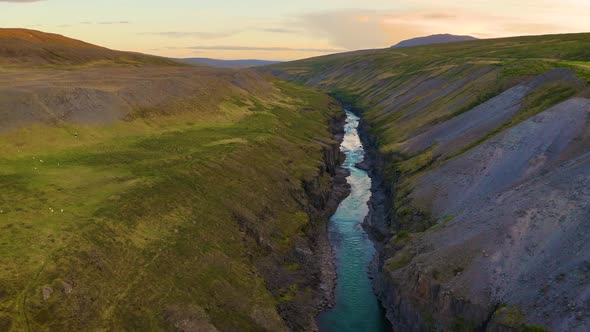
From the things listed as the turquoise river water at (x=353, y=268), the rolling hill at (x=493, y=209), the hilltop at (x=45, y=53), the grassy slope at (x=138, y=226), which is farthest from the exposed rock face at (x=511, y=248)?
the hilltop at (x=45, y=53)

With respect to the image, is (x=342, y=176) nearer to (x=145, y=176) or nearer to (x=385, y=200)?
(x=385, y=200)

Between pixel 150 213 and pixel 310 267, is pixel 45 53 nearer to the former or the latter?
pixel 150 213

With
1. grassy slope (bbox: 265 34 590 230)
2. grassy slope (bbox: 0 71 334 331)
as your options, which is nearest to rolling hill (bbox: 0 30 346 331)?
grassy slope (bbox: 0 71 334 331)

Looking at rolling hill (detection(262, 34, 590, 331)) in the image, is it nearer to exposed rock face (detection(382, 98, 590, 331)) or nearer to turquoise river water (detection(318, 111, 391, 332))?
exposed rock face (detection(382, 98, 590, 331))

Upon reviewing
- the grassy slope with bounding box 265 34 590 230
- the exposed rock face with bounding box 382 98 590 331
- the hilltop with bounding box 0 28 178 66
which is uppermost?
the hilltop with bounding box 0 28 178 66

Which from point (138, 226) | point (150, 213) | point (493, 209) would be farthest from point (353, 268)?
point (138, 226)

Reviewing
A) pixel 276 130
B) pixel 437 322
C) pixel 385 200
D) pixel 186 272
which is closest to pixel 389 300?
pixel 437 322

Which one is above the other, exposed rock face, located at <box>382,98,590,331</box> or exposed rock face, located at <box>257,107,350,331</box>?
exposed rock face, located at <box>382,98,590,331</box>
